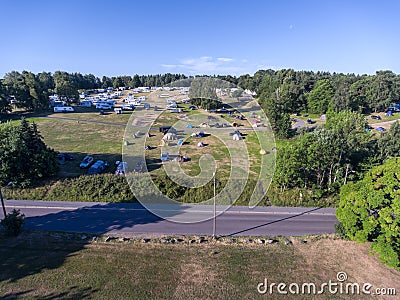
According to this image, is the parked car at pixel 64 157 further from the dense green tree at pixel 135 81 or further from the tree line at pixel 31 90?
the dense green tree at pixel 135 81

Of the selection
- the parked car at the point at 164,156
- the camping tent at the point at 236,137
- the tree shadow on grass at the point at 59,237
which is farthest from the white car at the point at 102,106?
the tree shadow on grass at the point at 59,237

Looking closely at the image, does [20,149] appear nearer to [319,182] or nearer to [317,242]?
[317,242]

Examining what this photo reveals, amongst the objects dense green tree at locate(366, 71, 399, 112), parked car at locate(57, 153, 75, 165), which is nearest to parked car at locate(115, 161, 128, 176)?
parked car at locate(57, 153, 75, 165)

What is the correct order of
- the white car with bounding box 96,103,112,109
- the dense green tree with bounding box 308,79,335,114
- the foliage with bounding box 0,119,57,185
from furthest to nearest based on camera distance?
1. the white car with bounding box 96,103,112,109
2. the dense green tree with bounding box 308,79,335,114
3. the foliage with bounding box 0,119,57,185

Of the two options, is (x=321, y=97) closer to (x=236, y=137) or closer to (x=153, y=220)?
(x=236, y=137)

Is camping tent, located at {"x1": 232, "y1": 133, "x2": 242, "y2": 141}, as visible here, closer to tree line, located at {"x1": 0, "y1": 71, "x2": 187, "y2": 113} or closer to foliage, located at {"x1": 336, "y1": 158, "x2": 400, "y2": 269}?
foliage, located at {"x1": 336, "y1": 158, "x2": 400, "y2": 269}

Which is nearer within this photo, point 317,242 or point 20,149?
point 317,242

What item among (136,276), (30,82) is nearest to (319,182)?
(136,276)
